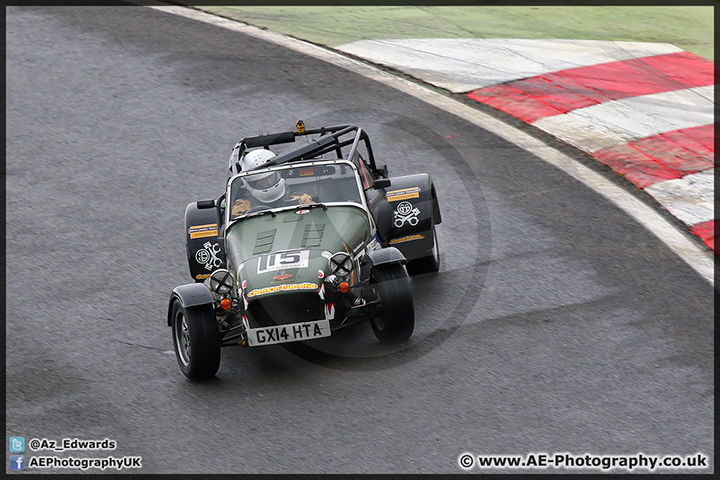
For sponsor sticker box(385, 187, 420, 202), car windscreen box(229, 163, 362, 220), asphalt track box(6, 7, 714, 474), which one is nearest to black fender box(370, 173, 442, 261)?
sponsor sticker box(385, 187, 420, 202)

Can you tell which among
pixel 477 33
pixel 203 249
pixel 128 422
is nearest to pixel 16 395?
pixel 128 422

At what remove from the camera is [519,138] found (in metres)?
12.1

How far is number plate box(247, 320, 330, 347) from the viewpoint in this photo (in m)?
7.30

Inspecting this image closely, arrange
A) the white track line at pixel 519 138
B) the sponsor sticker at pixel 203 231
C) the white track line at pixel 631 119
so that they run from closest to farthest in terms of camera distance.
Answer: the sponsor sticker at pixel 203 231 < the white track line at pixel 519 138 < the white track line at pixel 631 119

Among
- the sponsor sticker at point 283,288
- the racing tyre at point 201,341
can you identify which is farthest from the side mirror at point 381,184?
the racing tyre at point 201,341

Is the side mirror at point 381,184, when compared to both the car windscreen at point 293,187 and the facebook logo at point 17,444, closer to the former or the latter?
the car windscreen at point 293,187

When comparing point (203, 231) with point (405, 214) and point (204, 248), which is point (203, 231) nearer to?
point (204, 248)

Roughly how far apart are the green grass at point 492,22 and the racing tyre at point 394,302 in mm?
8376

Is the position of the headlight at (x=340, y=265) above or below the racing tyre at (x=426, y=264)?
above

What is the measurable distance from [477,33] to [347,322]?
892 centimetres

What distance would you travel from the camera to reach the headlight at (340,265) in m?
7.53

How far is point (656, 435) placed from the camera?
21.8ft

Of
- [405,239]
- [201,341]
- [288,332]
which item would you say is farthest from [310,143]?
[201,341]

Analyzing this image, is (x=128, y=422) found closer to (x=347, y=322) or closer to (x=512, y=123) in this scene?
(x=347, y=322)
